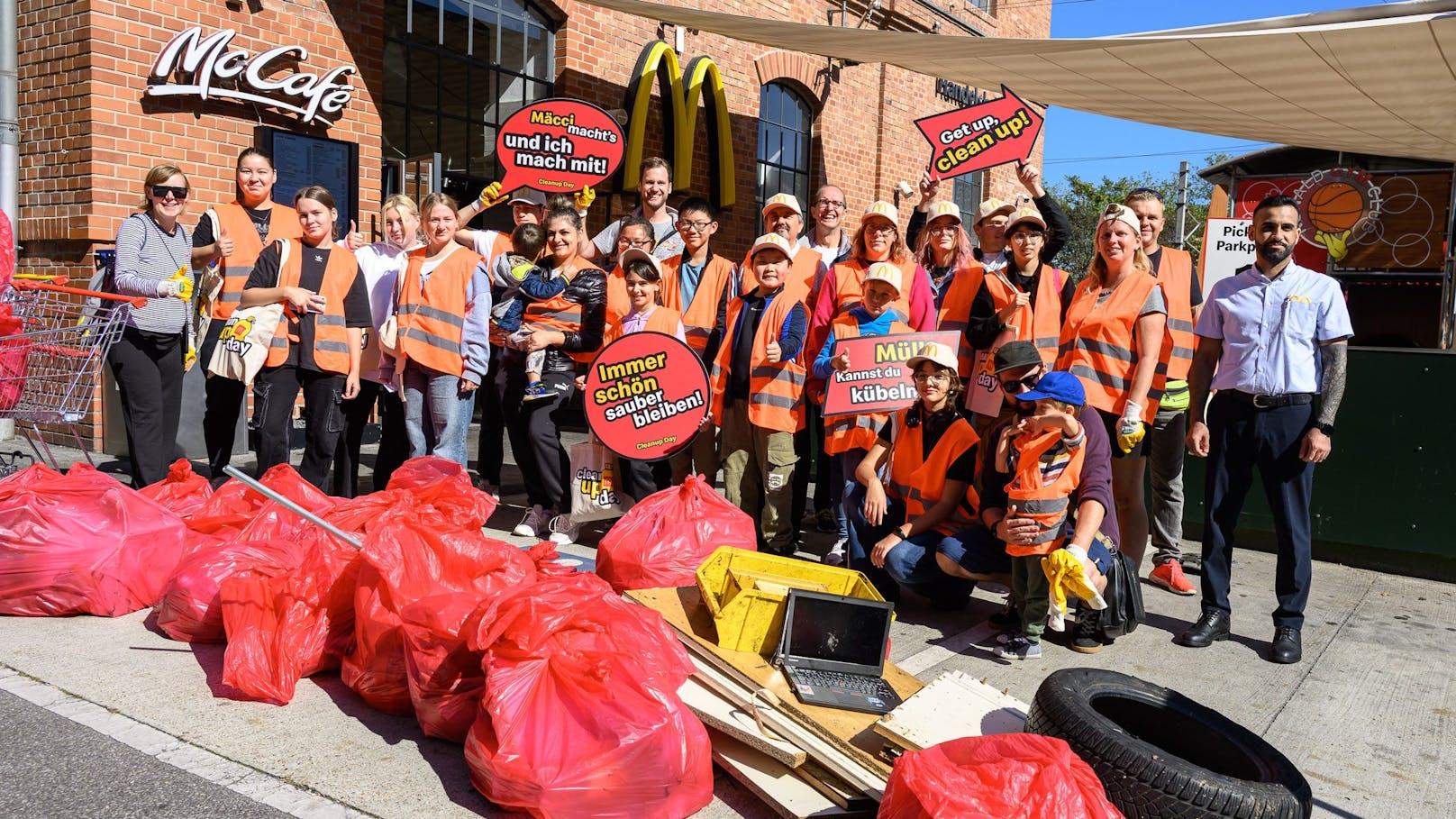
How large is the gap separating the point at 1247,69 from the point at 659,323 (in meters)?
3.93

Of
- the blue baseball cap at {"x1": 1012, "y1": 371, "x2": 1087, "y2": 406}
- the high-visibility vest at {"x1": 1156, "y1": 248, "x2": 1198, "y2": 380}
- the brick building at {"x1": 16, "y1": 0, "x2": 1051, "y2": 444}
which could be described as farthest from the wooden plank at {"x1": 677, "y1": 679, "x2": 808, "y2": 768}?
the brick building at {"x1": 16, "y1": 0, "x2": 1051, "y2": 444}

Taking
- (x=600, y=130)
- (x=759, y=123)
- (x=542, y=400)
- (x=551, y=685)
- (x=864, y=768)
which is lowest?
(x=864, y=768)

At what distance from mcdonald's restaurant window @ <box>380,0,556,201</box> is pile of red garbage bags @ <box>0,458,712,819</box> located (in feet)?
18.3

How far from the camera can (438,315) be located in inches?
231

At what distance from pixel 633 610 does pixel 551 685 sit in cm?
39

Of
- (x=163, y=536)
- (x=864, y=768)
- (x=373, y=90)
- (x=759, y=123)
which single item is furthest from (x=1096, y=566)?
(x=759, y=123)

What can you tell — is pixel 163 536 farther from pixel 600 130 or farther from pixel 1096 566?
pixel 600 130

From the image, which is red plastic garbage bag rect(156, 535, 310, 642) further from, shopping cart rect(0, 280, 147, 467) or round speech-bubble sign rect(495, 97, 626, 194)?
round speech-bubble sign rect(495, 97, 626, 194)

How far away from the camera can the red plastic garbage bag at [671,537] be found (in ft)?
14.5

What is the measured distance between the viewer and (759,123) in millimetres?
13914

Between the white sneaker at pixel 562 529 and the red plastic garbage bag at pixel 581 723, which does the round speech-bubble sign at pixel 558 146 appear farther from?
the red plastic garbage bag at pixel 581 723

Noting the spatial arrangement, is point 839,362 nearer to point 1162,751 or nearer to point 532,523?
point 532,523

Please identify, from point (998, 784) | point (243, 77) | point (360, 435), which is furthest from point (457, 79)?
point (998, 784)

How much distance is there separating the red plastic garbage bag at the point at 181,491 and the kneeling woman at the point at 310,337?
30.2 inches
